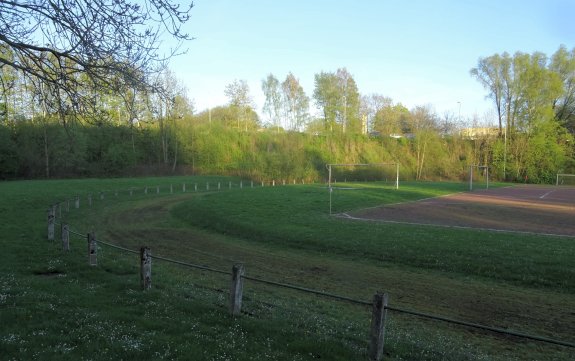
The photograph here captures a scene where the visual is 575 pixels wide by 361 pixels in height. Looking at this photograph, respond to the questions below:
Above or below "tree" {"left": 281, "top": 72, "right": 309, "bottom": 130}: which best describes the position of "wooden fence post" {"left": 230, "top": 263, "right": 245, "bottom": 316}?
below

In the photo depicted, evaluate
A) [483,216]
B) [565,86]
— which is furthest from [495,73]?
[483,216]

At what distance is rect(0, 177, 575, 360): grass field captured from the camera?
6.01 metres

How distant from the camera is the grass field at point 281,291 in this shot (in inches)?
237

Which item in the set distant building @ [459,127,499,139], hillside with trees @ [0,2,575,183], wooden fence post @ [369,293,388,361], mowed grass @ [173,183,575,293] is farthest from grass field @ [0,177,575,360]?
distant building @ [459,127,499,139]

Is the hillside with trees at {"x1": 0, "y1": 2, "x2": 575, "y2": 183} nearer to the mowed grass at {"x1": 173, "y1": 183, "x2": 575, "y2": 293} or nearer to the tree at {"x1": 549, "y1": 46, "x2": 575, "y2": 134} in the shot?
the tree at {"x1": 549, "y1": 46, "x2": 575, "y2": 134}

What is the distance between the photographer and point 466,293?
10.5 metres

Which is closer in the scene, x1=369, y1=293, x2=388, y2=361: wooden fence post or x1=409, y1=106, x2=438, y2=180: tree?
x1=369, y1=293, x2=388, y2=361: wooden fence post

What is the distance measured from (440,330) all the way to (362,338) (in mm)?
2239

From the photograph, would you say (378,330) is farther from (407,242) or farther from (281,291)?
(407,242)

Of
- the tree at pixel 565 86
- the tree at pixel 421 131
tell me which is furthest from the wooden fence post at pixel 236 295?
the tree at pixel 565 86

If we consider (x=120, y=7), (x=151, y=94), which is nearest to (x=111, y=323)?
(x=151, y=94)

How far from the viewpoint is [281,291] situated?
10500 millimetres

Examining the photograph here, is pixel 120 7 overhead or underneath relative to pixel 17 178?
overhead

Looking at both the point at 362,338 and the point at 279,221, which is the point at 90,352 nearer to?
the point at 362,338
